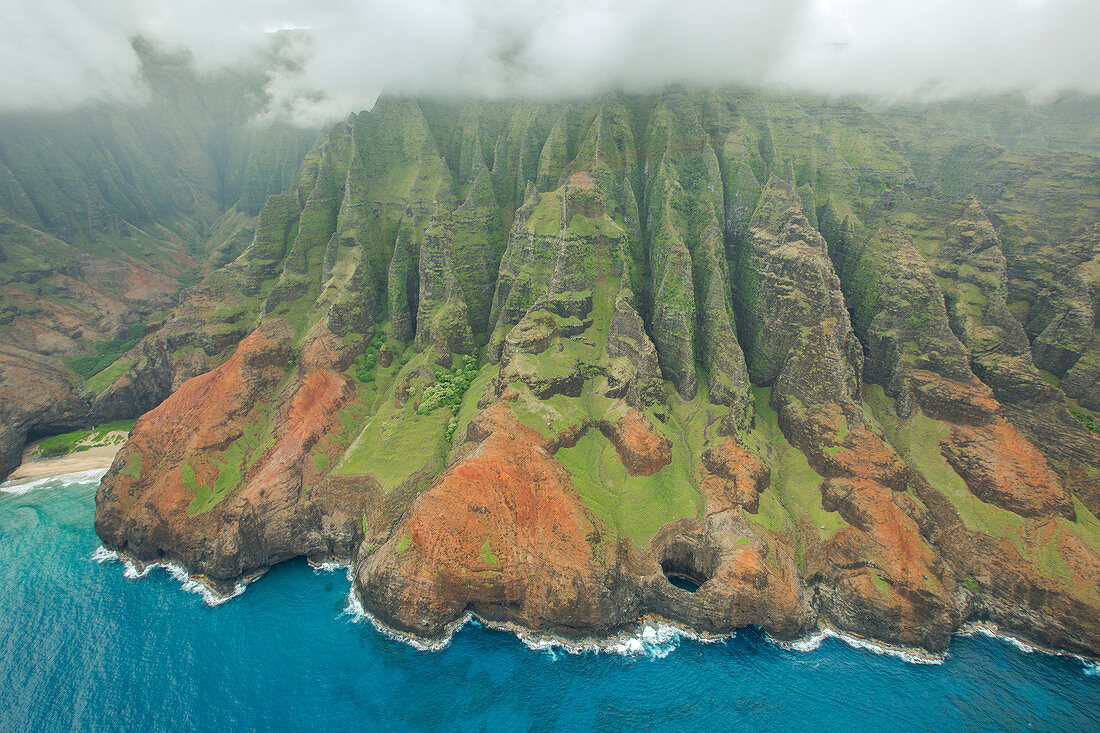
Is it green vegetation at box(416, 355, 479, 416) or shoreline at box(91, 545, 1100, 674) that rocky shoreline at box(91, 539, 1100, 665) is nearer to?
shoreline at box(91, 545, 1100, 674)

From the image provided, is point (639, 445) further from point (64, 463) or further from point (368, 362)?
point (64, 463)

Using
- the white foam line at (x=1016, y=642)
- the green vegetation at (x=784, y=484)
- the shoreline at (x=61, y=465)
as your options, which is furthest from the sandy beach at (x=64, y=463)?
the white foam line at (x=1016, y=642)

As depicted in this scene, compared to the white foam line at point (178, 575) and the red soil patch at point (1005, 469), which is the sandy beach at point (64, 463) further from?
the red soil patch at point (1005, 469)

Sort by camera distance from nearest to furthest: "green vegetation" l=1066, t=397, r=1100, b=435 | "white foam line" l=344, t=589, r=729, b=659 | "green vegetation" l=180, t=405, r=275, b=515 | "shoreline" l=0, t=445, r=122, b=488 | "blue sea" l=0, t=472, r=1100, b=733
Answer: "blue sea" l=0, t=472, r=1100, b=733 → "white foam line" l=344, t=589, r=729, b=659 → "green vegetation" l=1066, t=397, r=1100, b=435 → "green vegetation" l=180, t=405, r=275, b=515 → "shoreline" l=0, t=445, r=122, b=488

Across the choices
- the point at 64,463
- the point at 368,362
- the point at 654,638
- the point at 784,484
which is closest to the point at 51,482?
the point at 64,463

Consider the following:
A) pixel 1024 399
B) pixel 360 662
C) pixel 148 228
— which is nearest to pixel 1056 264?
pixel 1024 399

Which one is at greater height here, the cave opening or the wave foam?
the cave opening

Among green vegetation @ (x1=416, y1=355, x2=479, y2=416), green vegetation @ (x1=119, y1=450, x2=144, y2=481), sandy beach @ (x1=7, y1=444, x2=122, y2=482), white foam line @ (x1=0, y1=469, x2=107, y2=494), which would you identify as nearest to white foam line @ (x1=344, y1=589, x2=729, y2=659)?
green vegetation @ (x1=416, y1=355, x2=479, y2=416)
